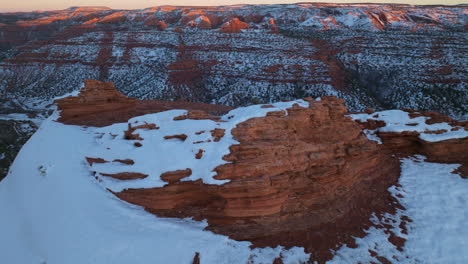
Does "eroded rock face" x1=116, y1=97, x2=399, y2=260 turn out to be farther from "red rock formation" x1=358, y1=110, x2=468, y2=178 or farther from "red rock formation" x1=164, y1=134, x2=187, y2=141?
"red rock formation" x1=358, y1=110, x2=468, y2=178

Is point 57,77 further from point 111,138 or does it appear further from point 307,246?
point 307,246

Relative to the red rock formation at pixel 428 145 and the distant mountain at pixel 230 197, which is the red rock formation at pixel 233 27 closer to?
the red rock formation at pixel 428 145

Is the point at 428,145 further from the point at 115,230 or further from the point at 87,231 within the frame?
the point at 87,231

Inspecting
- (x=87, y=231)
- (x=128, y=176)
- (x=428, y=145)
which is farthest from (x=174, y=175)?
(x=428, y=145)

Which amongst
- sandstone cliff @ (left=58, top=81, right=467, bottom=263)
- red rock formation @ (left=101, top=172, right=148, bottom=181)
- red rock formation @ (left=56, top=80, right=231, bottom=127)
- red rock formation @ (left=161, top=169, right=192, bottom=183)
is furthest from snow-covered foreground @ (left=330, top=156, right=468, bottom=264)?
red rock formation @ (left=56, top=80, right=231, bottom=127)

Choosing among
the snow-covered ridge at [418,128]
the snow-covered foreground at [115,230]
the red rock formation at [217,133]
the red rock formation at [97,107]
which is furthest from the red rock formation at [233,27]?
the snow-covered foreground at [115,230]

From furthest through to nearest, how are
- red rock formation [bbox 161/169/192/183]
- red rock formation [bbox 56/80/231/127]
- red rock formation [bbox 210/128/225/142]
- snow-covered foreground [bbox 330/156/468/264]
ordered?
1. red rock formation [bbox 56/80/231/127]
2. red rock formation [bbox 210/128/225/142]
3. red rock formation [bbox 161/169/192/183]
4. snow-covered foreground [bbox 330/156/468/264]
